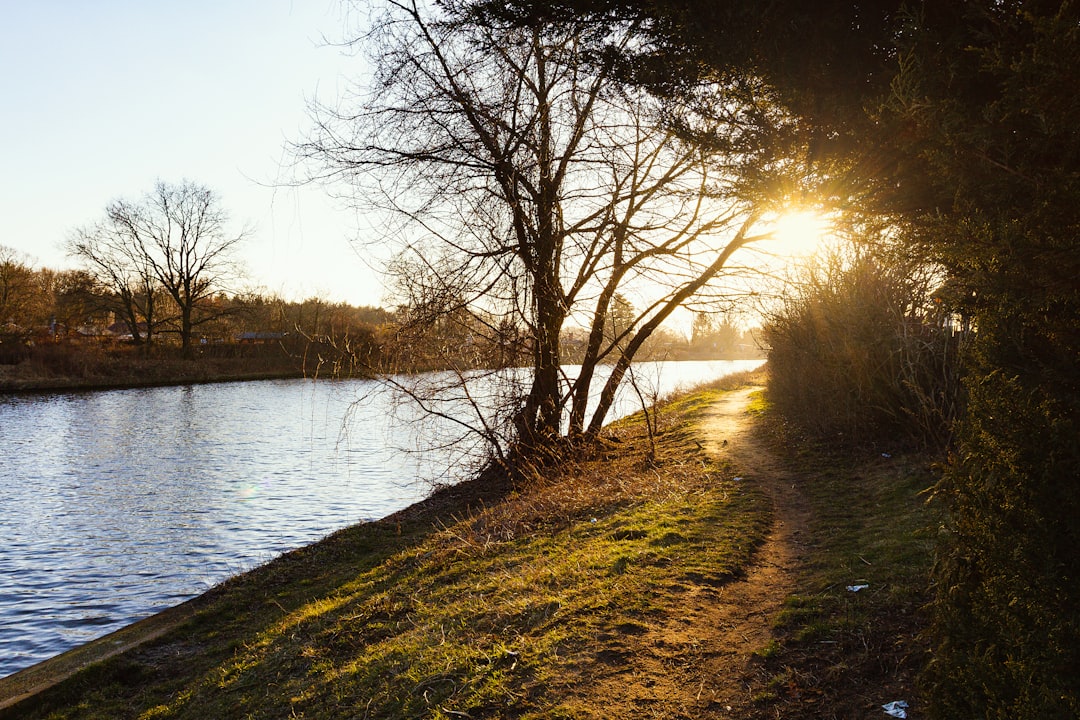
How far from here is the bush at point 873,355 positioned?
955 centimetres

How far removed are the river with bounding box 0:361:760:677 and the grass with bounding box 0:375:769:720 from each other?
1.72m

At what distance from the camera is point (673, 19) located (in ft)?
12.8

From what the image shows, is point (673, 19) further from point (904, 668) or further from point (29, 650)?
point (29, 650)

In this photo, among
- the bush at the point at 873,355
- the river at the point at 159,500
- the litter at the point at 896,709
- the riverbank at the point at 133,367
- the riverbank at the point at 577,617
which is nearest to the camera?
the litter at the point at 896,709

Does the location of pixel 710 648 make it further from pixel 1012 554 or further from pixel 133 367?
pixel 133 367

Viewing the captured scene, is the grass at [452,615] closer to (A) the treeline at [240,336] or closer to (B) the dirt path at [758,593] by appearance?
(B) the dirt path at [758,593]

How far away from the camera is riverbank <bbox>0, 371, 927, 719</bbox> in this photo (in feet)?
13.8

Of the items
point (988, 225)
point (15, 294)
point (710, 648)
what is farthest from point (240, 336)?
point (988, 225)

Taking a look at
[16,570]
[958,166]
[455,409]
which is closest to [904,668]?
[958,166]

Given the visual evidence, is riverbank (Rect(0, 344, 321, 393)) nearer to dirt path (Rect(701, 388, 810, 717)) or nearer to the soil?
dirt path (Rect(701, 388, 810, 717))

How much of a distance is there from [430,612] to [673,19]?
5.14m

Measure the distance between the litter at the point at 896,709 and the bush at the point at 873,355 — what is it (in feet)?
19.7

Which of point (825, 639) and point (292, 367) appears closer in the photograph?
point (825, 639)

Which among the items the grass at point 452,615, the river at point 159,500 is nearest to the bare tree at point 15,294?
the river at point 159,500
